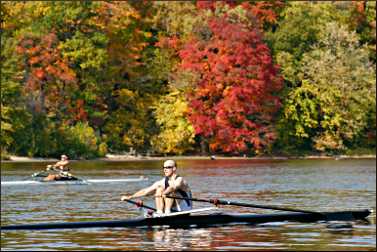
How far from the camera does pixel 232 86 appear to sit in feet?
321

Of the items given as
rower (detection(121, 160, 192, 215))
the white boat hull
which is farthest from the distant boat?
rower (detection(121, 160, 192, 215))

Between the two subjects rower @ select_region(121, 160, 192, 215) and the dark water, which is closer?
the dark water

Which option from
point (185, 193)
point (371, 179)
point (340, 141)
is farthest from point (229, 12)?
point (185, 193)

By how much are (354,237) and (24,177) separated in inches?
1327

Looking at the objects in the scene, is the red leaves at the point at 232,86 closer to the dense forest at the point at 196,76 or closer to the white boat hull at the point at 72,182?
the dense forest at the point at 196,76

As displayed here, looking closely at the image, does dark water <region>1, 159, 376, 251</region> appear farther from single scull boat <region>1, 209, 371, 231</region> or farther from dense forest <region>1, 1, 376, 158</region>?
dense forest <region>1, 1, 376, 158</region>

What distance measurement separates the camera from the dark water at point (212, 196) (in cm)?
2994

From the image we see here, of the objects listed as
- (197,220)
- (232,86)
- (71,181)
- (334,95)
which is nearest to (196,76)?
(232,86)

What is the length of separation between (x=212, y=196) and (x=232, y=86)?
1910 inches

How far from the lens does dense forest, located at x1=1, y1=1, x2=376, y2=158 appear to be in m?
95.2

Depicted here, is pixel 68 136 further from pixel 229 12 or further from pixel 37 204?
pixel 37 204

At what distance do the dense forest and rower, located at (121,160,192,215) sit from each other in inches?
2335

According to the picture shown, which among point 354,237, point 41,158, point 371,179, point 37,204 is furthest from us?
point 41,158

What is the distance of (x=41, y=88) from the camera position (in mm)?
94812
